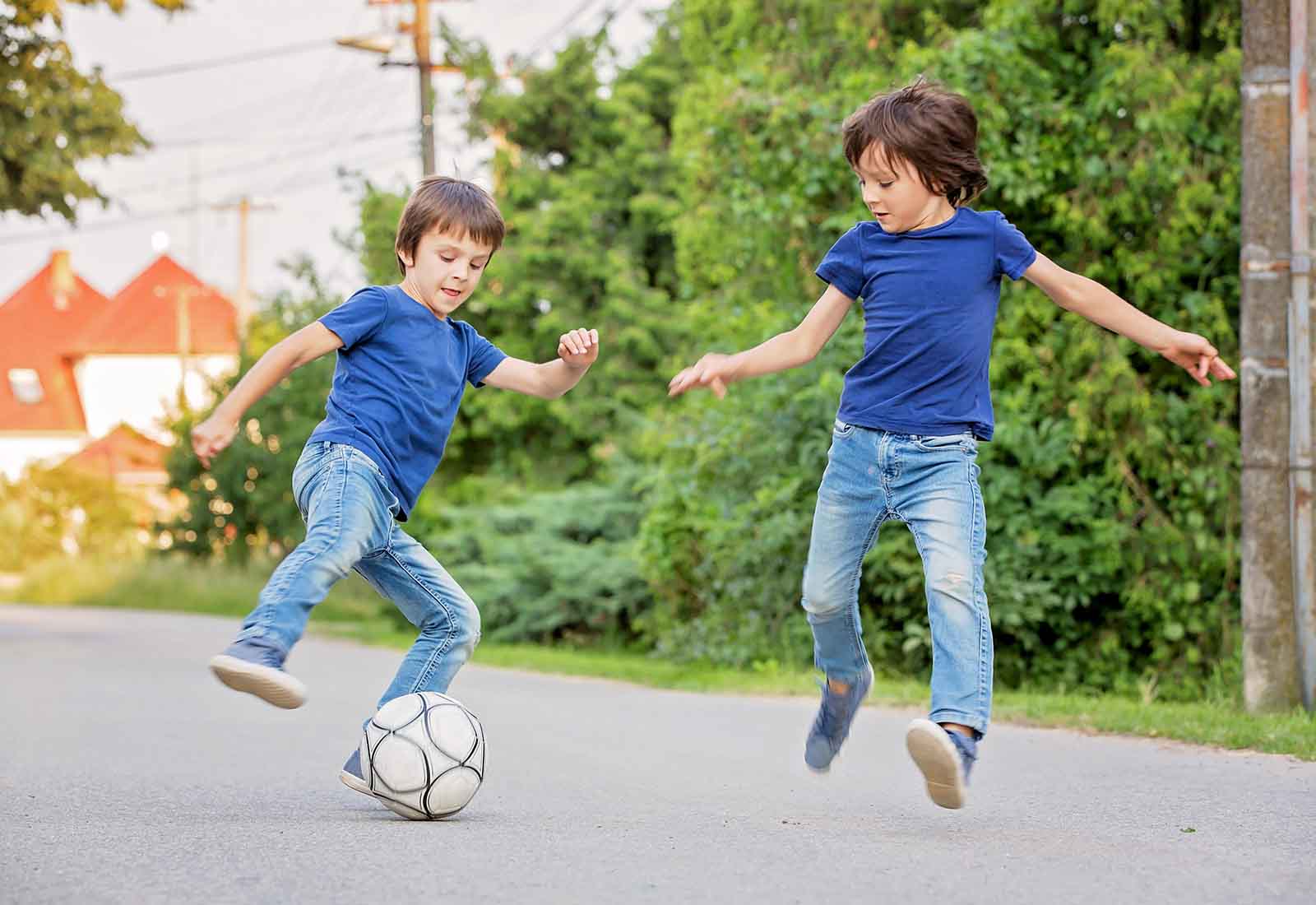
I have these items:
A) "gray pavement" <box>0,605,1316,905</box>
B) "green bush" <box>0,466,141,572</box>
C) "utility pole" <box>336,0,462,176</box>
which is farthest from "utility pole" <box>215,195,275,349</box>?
"gray pavement" <box>0,605,1316,905</box>

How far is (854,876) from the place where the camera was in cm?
399

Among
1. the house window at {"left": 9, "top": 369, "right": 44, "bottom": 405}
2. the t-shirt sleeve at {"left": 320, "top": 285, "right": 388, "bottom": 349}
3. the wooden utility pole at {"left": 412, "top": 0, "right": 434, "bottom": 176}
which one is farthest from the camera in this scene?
the house window at {"left": 9, "top": 369, "right": 44, "bottom": 405}

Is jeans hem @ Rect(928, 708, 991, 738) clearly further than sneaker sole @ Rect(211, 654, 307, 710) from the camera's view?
Yes

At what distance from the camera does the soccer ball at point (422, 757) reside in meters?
4.91

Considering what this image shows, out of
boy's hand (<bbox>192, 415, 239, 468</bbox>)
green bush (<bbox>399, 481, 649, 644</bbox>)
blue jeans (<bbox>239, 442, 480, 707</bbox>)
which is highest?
boy's hand (<bbox>192, 415, 239, 468</bbox>)

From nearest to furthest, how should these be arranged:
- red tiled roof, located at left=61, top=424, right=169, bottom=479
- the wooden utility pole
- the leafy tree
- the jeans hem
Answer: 1. the jeans hem
2. the leafy tree
3. the wooden utility pole
4. red tiled roof, located at left=61, top=424, right=169, bottom=479

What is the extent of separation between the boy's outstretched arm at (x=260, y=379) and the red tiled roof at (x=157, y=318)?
5523 cm

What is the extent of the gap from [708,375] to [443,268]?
37.0 inches

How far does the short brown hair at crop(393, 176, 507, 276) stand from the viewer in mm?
5211

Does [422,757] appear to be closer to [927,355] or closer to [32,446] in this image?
[927,355]

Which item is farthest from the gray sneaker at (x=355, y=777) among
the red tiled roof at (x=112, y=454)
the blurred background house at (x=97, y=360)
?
the blurred background house at (x=97, y=360)

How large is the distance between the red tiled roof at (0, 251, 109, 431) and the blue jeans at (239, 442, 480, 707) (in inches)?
2351

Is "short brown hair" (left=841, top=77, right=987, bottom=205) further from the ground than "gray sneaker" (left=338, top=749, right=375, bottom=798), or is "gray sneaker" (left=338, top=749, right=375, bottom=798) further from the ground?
"short brown hair" (left=841, top=77, right=987, bottom=205)

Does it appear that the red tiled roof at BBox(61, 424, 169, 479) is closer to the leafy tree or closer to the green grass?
the green grass
